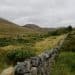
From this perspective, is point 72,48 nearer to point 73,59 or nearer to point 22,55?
point 73,59

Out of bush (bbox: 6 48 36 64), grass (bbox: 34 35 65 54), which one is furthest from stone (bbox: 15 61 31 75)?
grass (bbox: 34 35 65 54)

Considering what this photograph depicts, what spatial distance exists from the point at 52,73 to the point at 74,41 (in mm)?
34637

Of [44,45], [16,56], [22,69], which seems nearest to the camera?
[22,69]

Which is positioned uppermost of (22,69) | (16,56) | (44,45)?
(22,69)

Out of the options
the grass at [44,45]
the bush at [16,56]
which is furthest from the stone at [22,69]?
the grass at [44,45]

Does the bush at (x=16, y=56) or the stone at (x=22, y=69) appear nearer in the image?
the stone at (x=22, y=69)

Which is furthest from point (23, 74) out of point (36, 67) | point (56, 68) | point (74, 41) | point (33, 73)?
point (74, 41)

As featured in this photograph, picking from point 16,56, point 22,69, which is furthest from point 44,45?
point 22,69

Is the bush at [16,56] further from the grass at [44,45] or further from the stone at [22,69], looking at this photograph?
the stone at [22,69]

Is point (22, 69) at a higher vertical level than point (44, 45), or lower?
higher

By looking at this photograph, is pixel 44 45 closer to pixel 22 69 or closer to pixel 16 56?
pixel 16 56

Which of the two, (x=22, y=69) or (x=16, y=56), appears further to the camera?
(x=16, y=56)

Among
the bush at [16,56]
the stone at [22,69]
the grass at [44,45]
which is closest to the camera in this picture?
the stone at [22,69]

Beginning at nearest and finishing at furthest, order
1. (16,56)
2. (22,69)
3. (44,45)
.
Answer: (22,69)
(16,56)
(44,45)
